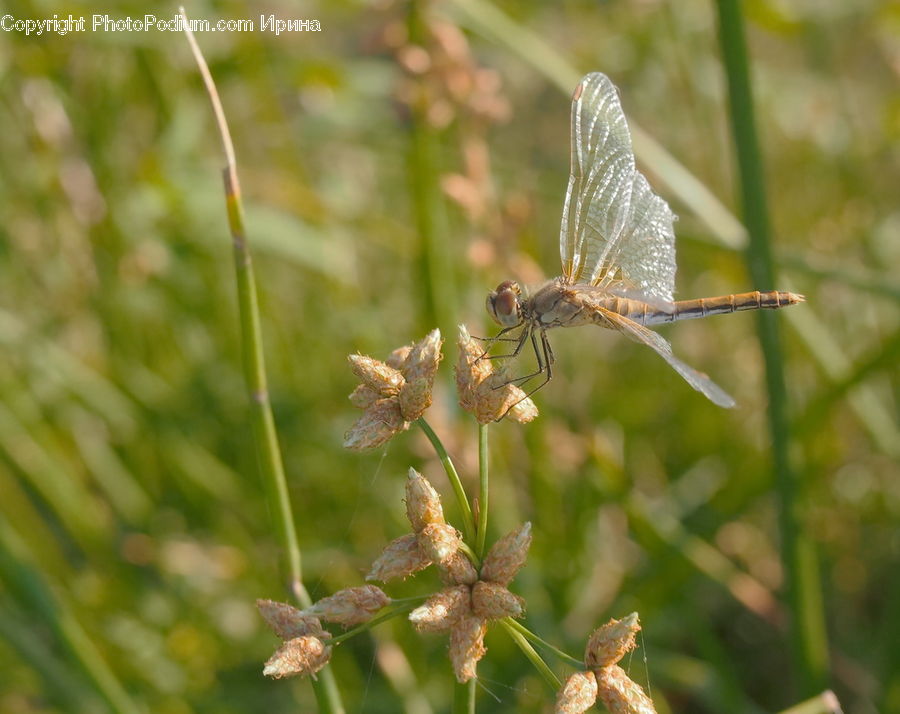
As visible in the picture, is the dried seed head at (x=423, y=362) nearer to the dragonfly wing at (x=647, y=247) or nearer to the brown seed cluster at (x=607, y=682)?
the brown seed cluster at (x=607, y=682)

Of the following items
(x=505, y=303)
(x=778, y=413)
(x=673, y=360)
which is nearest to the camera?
(x=673, y=360)

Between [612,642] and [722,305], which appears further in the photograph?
[722,305]

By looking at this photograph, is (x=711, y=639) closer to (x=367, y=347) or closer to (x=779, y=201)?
(x=367, y=347)

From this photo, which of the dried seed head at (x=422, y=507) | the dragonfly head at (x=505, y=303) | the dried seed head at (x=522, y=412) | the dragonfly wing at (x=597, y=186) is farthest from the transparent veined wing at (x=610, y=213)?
the dried seed head at (x=422, y=507)

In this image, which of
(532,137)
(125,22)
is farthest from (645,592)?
(532,137)

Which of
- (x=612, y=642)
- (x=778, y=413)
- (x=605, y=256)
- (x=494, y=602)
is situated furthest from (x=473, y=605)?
(x=778, y=413)

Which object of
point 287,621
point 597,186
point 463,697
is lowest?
point 463,697

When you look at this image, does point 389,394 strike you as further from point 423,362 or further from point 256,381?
point 256,381

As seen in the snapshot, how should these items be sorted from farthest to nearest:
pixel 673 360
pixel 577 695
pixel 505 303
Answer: pixel 505 303, pixel 673 360, pixel 577 695
